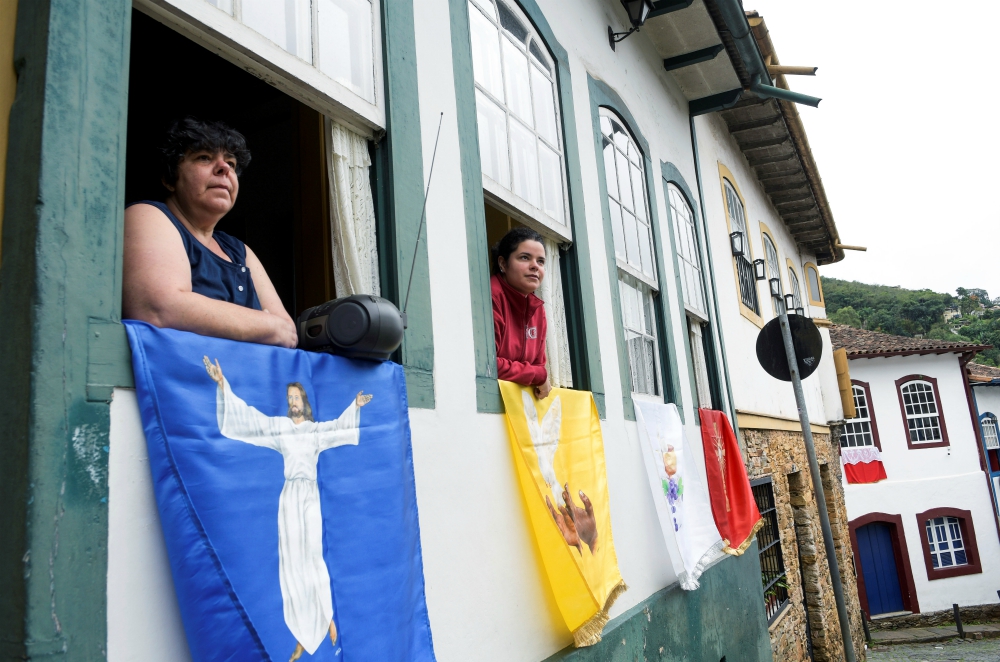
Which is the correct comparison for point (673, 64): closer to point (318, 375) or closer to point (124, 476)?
point (318, 375)

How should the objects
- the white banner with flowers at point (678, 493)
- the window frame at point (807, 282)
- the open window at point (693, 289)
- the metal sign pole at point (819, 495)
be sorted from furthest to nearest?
the window frame at point (807, 282), the open window at point (693, 289), the metal sign pole at point (819, 495), the white banner with flowers at point (678, 493)

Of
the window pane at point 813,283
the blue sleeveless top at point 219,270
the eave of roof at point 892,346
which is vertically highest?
the window pane at point 813,283

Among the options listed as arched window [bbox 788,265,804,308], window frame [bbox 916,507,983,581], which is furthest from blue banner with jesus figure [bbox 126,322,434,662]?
window frame [bbox 916,507,983,581]

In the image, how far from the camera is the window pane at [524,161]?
13.8 ft

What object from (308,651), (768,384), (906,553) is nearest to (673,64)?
(768,384)

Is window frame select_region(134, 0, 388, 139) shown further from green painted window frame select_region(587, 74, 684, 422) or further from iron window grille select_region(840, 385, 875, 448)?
iron window grille select_region(840, 385, 875, 448)

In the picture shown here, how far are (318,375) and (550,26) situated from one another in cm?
345

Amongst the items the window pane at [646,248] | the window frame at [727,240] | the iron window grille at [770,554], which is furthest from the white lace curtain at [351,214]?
the window frame at [727,240]

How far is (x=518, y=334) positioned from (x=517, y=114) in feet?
4.37

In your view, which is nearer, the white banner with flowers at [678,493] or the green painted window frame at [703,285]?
the white banner with flowers at [678,493]

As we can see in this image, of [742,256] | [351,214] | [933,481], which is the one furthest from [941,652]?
[351,214]

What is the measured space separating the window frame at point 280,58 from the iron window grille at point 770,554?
700 centimetres

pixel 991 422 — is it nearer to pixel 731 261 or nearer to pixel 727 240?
pixel 731 261

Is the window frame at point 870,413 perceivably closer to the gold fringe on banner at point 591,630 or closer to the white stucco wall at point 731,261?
the white stucco wall at point 731,261
